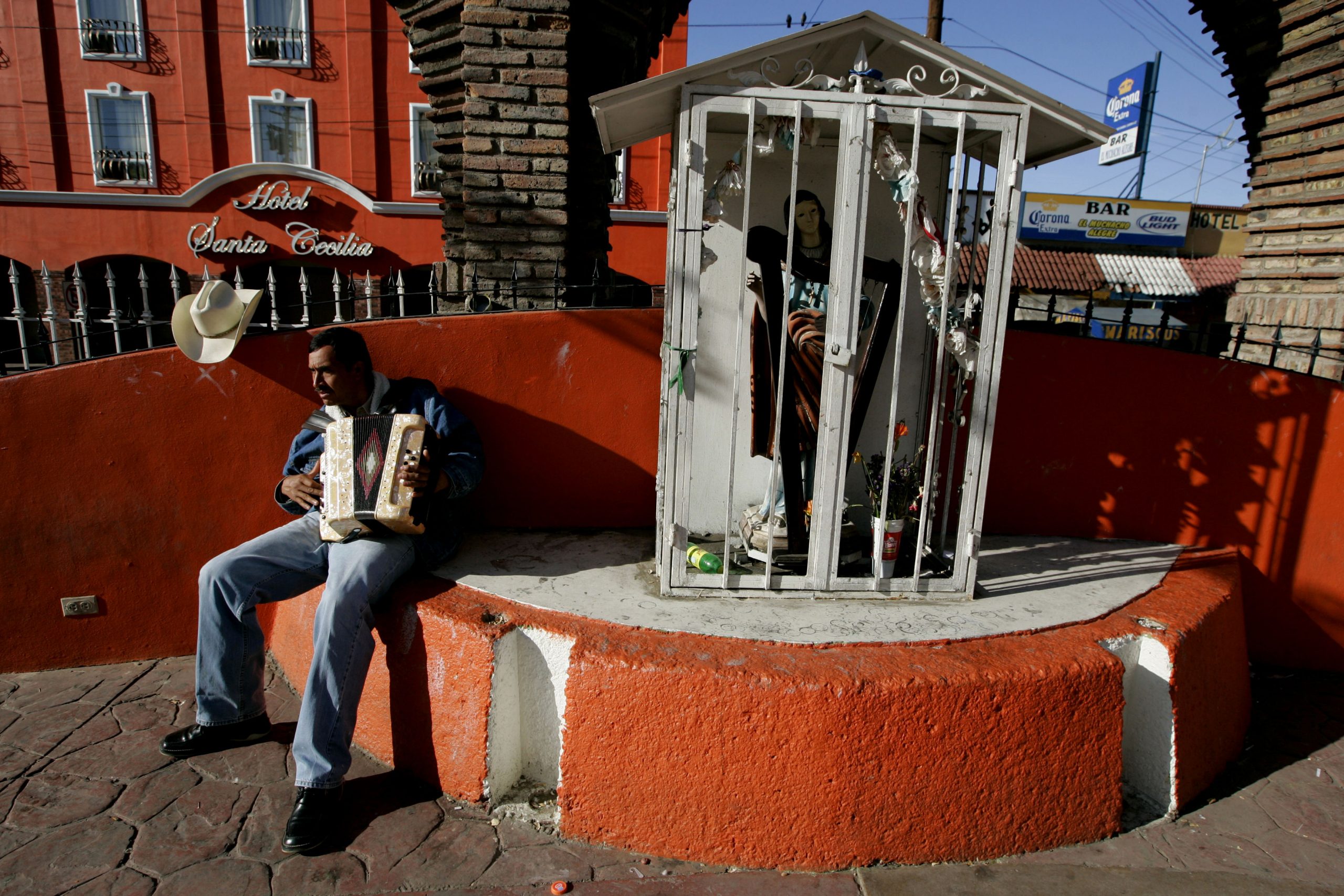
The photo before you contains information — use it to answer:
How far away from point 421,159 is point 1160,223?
22.5 m

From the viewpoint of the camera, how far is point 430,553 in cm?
320

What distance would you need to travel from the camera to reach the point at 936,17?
13.6 meters

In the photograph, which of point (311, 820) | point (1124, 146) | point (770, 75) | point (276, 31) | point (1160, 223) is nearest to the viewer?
point (311, 820)

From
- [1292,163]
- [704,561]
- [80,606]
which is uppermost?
[1292,163]

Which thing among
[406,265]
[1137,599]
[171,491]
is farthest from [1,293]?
[1137,599]

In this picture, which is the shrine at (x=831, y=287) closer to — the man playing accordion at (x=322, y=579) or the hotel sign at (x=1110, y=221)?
the man playing accordion at (x=322, y=579)

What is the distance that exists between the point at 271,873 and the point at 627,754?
121 cm

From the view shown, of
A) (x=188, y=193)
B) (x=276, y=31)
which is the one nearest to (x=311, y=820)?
(x=188, y=193)

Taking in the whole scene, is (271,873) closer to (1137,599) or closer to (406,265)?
(1137,599)

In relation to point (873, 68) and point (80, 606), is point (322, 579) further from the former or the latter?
point (873, 68)

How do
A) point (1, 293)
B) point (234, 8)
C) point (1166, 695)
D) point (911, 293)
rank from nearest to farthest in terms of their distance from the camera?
point (1166, 695) < point (911, 293) < point (1, 293) < point (234, 8)

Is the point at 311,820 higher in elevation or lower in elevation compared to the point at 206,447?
lower

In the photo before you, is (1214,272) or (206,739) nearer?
(206,739)

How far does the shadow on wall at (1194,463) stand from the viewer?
3.66 metres
